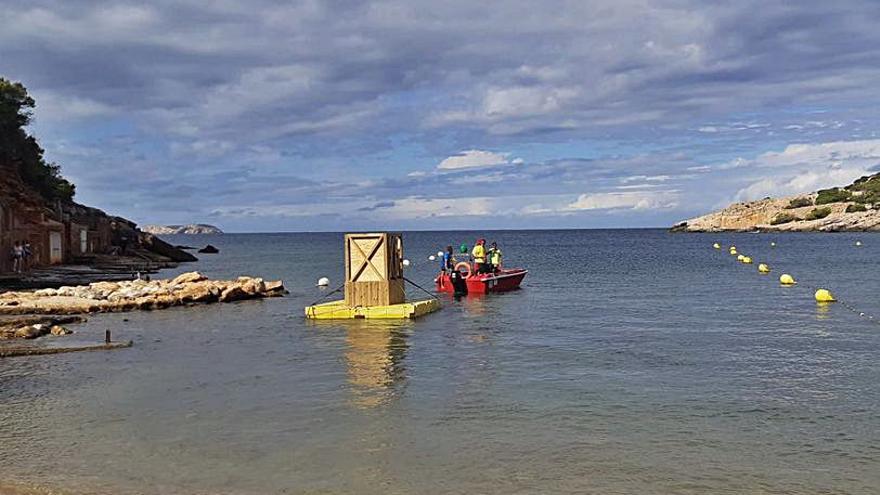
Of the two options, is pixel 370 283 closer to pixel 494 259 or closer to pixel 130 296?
pixel 130 296

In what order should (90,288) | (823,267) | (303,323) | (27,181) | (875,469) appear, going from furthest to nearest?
(27,181), (823,267), (90,288), (303,323), (875,469)

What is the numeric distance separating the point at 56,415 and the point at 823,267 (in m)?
54.5

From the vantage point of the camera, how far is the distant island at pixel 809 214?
149875 millimetres

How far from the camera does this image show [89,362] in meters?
18.7

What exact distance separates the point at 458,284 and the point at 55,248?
Answer: 2909cm

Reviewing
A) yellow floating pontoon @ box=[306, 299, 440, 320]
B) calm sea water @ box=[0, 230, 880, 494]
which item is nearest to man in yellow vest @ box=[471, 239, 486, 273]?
yellow floating pontoon @ box=[306, 299, 440, 320]

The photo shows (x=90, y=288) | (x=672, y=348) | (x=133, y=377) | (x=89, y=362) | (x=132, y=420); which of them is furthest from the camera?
(x=90, y=288)

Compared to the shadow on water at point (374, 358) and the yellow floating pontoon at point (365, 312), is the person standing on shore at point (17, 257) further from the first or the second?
the shadow on water at point (374, 358)

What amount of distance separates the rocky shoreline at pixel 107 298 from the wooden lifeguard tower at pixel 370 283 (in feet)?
25.1

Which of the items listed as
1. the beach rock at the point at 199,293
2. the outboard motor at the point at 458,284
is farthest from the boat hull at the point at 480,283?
the beach rock at the point at 199,293

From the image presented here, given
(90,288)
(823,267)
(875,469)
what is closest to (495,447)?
(875,469)

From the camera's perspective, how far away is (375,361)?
18875 millimetres

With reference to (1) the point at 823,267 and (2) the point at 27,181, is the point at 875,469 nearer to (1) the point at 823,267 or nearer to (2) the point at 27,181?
(1) the point at 823,267

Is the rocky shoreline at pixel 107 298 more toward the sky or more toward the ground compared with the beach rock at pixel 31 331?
more toward the sky
